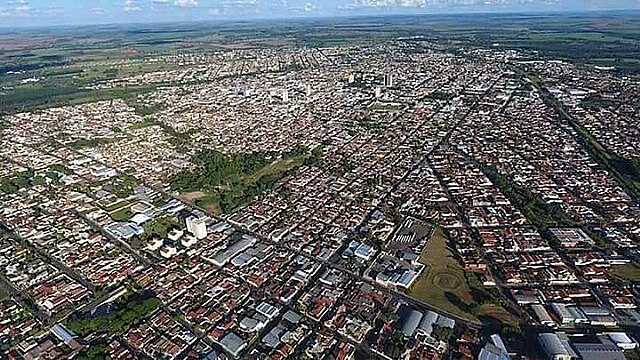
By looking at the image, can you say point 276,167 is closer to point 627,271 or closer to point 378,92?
point 627,271

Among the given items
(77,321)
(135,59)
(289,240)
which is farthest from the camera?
(135,59)

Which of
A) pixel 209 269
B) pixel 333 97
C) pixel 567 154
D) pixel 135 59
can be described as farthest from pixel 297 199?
pixel 135 59

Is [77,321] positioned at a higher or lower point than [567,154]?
lower

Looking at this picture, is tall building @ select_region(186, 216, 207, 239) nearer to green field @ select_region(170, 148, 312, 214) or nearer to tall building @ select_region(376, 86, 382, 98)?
green field @ select_region(170, 148, 312, 214)

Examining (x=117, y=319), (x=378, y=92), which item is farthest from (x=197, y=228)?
(x=378, y=92)

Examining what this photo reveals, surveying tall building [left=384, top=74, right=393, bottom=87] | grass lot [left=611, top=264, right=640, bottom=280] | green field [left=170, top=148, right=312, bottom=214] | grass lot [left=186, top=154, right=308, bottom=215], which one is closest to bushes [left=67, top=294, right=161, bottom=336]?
grass lot [left=186, top=154, right=308, bottom=215]

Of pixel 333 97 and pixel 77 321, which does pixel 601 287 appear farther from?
pixel 333 97

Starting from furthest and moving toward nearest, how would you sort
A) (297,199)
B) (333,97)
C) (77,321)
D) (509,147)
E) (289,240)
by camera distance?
(333,97) → (509,147) → (297,199) → (289,240) → (77,321)
